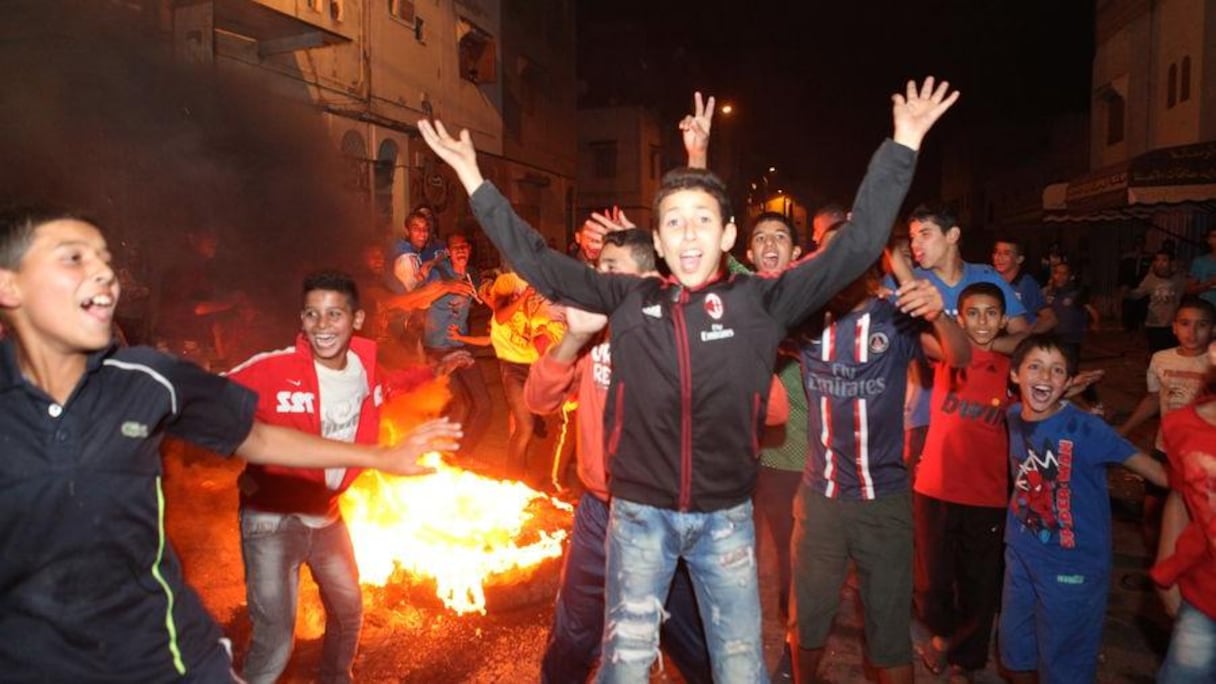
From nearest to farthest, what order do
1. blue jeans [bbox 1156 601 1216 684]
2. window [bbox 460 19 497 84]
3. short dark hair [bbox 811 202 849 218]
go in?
1. blue jeans [bbox 1156 601 1216 684]
2. short dark hair [bbox 811 202 849 218]
3. window [bbox 460 19 497 84]

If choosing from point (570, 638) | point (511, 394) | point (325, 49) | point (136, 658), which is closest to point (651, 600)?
point (570, 638)

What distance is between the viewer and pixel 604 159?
41.6 metres

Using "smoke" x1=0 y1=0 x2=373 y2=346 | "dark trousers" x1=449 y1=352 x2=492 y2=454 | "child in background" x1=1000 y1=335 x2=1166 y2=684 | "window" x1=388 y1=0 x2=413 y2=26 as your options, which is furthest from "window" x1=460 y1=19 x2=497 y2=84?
"child in background" x1=1000 y1=335 x2=1166 y2=684

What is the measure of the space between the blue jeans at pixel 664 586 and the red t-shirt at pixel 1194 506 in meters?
1.62

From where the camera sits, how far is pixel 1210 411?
9.57ft

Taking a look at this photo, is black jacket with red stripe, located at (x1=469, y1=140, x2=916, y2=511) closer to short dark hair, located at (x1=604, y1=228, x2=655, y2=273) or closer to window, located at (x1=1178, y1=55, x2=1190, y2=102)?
short dark hair, located at (x1=604, y1=228, x2=655, y2=273)

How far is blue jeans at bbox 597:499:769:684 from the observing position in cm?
259

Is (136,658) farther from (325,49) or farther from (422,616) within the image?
(325,49)

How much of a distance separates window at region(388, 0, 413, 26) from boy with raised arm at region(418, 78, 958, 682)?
753 inches

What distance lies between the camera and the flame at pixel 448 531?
5.09 meters

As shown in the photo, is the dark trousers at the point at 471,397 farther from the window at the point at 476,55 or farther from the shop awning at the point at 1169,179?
the window at the point at 476,55

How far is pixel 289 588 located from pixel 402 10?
1946 centimetres

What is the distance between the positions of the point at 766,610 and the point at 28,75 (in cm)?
1122

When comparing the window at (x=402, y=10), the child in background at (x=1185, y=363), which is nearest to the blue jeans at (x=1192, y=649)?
the child in background at (x=1185, y=363)
